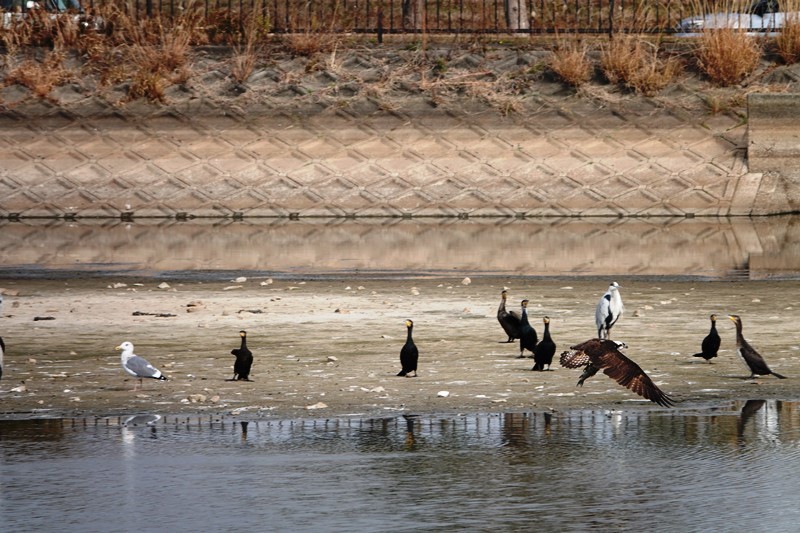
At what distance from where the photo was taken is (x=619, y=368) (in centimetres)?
1136

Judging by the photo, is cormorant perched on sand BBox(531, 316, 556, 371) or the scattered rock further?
the scattered rock

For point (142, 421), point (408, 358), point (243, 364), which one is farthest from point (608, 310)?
point (142, 421)

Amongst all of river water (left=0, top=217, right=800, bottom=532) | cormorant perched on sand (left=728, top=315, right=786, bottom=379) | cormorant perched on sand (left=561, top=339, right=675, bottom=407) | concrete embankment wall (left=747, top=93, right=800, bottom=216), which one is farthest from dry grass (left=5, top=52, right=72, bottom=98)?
cormorant perched on sand (left=561, top=339, right=675, bottom=407)

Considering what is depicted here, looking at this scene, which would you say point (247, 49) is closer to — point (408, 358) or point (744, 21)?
point (744, 21)

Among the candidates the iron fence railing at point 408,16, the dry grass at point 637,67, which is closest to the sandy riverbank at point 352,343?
the dry grass at point 637,67

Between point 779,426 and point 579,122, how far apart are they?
22249 millimetres

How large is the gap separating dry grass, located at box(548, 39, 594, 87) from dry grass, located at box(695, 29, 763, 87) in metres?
2.52

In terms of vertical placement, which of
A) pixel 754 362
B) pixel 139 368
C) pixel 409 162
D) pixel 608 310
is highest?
pixel 409 162

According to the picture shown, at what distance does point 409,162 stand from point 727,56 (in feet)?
24.2

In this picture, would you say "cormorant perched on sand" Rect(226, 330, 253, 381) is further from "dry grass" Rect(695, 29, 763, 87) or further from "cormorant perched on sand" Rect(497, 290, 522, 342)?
"dry grass" Rect(695, 29, 763, 87)

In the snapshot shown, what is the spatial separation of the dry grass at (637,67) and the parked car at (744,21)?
1.31 metres

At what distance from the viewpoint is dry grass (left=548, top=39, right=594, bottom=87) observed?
3372 centimetres

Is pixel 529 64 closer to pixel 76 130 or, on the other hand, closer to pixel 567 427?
pixel 76 130

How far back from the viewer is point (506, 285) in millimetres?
19922
